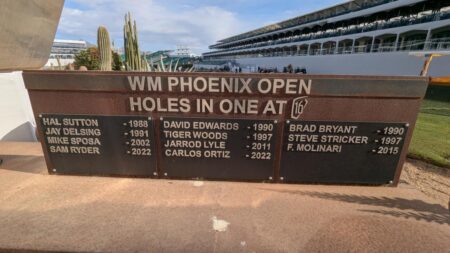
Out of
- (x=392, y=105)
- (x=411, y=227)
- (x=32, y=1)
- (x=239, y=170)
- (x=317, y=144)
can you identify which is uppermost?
(x=32, y=1)

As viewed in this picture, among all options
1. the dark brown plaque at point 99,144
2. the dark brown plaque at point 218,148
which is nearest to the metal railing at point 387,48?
the dark brown plaque at point 218,148

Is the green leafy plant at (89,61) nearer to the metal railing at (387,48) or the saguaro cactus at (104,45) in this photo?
the saguaro cactus at (104,45)

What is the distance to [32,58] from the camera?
5.91 m

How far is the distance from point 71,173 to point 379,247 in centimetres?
378

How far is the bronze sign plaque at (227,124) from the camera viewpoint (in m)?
2.79

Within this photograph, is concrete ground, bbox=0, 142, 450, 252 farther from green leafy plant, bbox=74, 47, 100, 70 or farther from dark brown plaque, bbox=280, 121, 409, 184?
green leafy plant, bbox=74, 47, 100, 70

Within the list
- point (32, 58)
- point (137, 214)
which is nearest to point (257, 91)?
point (137, 214)

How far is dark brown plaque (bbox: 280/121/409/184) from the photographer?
2912 millimetres

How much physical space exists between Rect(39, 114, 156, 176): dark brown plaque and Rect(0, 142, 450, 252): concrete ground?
156 mm

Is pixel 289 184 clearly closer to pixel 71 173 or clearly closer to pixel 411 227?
pixel 411 227

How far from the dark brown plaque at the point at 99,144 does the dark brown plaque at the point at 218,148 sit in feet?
0.84

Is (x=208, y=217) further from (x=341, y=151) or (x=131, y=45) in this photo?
(x=131, y=45)

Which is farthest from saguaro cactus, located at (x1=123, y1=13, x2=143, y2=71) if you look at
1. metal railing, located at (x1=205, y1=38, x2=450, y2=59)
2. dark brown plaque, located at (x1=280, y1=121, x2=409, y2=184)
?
metal railing, located at (x1=205, y1=38, x2=450, y2=59)

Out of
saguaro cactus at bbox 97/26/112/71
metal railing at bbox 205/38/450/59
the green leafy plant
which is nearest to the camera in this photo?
saguaro cactus at bbox 97/26/112/71
